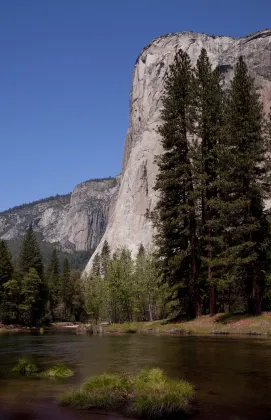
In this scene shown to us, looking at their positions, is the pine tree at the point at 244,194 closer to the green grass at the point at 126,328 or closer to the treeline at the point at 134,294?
the green grass at the point at 126,328

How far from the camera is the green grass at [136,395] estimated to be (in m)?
7.37

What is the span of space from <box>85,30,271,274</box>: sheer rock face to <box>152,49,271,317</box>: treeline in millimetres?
80038

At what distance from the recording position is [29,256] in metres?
88.6

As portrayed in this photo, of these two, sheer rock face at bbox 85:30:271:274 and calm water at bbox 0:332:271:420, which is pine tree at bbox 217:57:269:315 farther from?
→ sheer rock face at bbox 85:30:271:274

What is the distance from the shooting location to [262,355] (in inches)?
589

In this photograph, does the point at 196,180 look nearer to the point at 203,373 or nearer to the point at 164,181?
the point at 164,181

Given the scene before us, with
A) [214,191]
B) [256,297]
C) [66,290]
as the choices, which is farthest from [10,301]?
[256,297]

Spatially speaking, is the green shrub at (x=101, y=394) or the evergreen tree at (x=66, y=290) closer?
the green shrub at (x=101, y=394)

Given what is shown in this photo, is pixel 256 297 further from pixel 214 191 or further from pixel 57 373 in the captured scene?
pixel 57 373

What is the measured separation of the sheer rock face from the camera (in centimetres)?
12525

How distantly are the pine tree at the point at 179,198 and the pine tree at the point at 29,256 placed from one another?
58.1 metres

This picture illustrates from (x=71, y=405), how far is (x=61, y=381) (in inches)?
111

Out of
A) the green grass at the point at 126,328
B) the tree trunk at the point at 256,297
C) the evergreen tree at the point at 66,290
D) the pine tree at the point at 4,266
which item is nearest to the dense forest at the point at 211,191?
the tree trunk at the point at 256,297

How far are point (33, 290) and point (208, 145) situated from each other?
5861 centimetres
